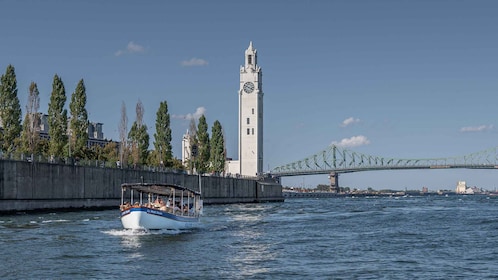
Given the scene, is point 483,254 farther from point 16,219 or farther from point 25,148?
point 25,148

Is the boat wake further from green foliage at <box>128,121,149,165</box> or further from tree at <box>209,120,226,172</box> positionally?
tree at <box>209,120,226,172</box>

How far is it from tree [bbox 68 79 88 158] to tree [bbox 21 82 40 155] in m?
7.38

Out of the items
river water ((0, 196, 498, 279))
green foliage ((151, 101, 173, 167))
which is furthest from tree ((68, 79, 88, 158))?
river water ((0, 196, 498, 279))

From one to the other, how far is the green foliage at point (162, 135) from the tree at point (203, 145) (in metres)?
16.3

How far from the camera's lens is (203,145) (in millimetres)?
159750

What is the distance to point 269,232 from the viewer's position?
204 ft

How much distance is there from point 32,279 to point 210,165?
5691 inches

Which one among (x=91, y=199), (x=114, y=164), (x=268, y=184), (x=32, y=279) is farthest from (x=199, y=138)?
(x=32, y=279)

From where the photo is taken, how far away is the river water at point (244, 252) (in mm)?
36312

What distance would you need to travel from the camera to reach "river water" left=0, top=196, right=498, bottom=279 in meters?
36.3

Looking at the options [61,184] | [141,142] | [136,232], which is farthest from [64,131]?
[136,232]

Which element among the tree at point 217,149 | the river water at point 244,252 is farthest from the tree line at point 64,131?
the river water at point 244,252

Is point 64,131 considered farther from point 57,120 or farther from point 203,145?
point 203,145

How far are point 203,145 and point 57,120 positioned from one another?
58536mm
